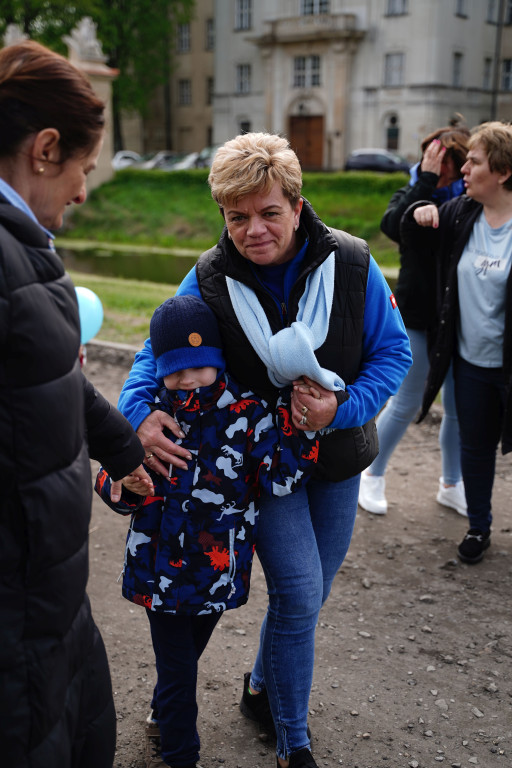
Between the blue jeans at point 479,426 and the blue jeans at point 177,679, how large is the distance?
2062mm

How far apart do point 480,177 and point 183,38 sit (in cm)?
5122

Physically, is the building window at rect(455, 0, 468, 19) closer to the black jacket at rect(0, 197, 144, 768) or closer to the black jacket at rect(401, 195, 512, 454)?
the black jacket at rect(401, 195, 512, 454)

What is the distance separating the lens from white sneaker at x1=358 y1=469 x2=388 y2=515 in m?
4.88

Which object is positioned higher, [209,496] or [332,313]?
[332,313]

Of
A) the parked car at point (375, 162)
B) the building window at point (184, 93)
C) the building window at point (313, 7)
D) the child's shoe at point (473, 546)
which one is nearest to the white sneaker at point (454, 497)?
the child's shoe at point (473, 546)

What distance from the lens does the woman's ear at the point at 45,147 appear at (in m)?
1.69

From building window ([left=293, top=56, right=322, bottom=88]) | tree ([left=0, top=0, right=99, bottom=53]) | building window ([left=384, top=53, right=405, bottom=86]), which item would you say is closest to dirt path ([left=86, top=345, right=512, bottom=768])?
tree ([left=0, top=0, right=99, bottom=53])

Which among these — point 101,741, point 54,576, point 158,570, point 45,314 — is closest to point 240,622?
point 158,570

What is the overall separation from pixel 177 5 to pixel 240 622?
48905 millimetres

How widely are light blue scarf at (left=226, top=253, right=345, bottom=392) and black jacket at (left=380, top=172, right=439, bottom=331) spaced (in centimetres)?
212

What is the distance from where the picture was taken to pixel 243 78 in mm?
46156

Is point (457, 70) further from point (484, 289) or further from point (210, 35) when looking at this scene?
point (484, 289)

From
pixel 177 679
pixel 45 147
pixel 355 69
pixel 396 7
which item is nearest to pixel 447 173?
pixel 177 679

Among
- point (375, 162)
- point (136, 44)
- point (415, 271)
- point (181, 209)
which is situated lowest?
point (181, 209)
